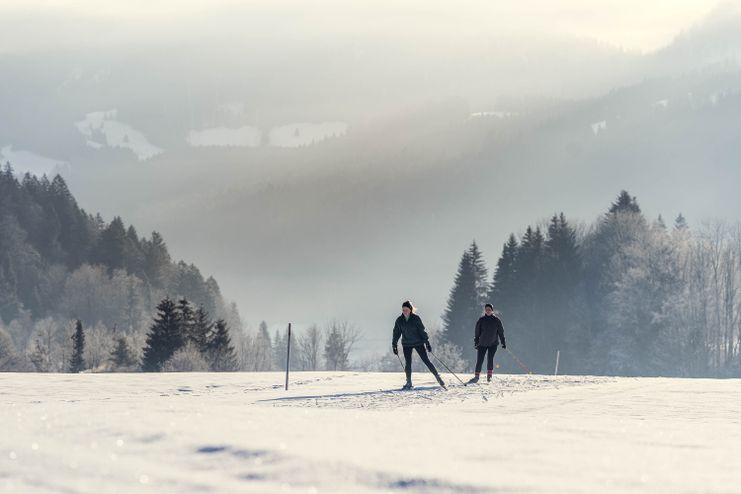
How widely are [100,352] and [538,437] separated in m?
139

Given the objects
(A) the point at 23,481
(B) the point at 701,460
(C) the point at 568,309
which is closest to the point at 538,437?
(B) the point at 701,460

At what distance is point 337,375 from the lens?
31016 millimetres

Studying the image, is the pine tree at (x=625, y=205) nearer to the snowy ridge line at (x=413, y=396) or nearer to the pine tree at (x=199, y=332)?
the pine tree at (x=199, y=332)

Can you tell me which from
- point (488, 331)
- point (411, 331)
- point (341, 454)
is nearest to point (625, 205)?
point (488, 331)

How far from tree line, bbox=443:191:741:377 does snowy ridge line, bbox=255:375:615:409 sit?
70.8m

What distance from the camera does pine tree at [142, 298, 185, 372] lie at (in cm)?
8150

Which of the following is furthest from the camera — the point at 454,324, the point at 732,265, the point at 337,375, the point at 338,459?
the point at 454,324

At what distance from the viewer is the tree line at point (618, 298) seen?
94.4 meters

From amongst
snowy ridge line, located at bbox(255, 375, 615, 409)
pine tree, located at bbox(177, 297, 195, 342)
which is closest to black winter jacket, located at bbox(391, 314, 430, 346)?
snowy ridge line, located at bbox(255, 375, 615, 409)

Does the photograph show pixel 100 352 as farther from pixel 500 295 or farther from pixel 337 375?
pixel 337 375

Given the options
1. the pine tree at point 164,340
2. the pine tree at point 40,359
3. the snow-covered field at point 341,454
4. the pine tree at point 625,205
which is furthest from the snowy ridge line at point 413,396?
the pine tree at point 40,359

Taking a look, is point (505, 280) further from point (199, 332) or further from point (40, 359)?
point (40, 359)

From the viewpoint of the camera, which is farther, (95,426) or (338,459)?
(95,426)

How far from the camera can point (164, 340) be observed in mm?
82938
